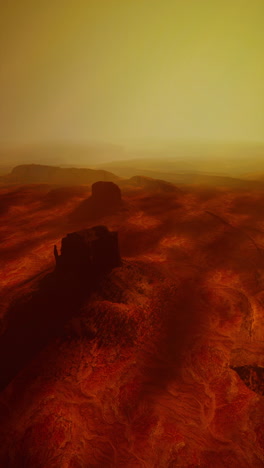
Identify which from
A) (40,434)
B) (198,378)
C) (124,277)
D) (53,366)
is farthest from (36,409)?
(124,277)

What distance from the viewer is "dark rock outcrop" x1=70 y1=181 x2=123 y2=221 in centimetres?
3434

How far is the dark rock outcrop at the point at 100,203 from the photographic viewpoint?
3434cm

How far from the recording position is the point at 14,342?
12.9 meters

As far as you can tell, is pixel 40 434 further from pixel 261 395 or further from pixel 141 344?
pixel 261 395

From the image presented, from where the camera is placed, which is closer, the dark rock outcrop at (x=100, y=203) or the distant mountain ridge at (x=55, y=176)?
the dark rock outcrop at (x=100, y=203)

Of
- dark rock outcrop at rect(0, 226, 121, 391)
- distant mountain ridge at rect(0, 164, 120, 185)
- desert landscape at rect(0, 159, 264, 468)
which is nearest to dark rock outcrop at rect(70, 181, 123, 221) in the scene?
desert landscape at rect(0, 159, 264, 468)

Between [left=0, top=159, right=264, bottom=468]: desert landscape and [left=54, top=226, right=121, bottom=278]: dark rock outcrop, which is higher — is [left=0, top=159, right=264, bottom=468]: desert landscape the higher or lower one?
the lower one

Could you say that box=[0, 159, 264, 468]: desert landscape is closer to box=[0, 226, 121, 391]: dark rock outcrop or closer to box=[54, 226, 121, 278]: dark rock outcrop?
box=[0, 226, 121, 391]: dark rock outcrop

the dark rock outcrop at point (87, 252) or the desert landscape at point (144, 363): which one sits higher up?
the dark rock outcrop at point (87, 252)

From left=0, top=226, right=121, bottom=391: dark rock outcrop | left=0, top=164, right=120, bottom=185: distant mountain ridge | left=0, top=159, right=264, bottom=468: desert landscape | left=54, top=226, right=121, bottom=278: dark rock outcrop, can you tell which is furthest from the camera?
left=0, top=164, right=120, bottom=185: distant mountain ridge

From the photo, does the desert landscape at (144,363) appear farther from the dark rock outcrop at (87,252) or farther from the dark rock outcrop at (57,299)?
the dark rock outcrop at (87,252)

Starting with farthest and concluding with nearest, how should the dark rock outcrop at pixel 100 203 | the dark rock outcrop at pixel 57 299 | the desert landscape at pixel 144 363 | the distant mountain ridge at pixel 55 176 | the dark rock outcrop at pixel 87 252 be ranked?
the distant mountain ridge at pixel 55 176
the dark rock outcrop at pixel 100 203
the dark rock outcrop at pixel 87 252
the dark rock outcrop at pixel 57 299
the desert landscape at pixel 144 363

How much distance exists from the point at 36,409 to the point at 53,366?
6.45ft

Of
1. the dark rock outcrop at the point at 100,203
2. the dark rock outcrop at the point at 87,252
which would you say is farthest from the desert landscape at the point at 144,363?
the dark rock outcrop at the point at 100,203
